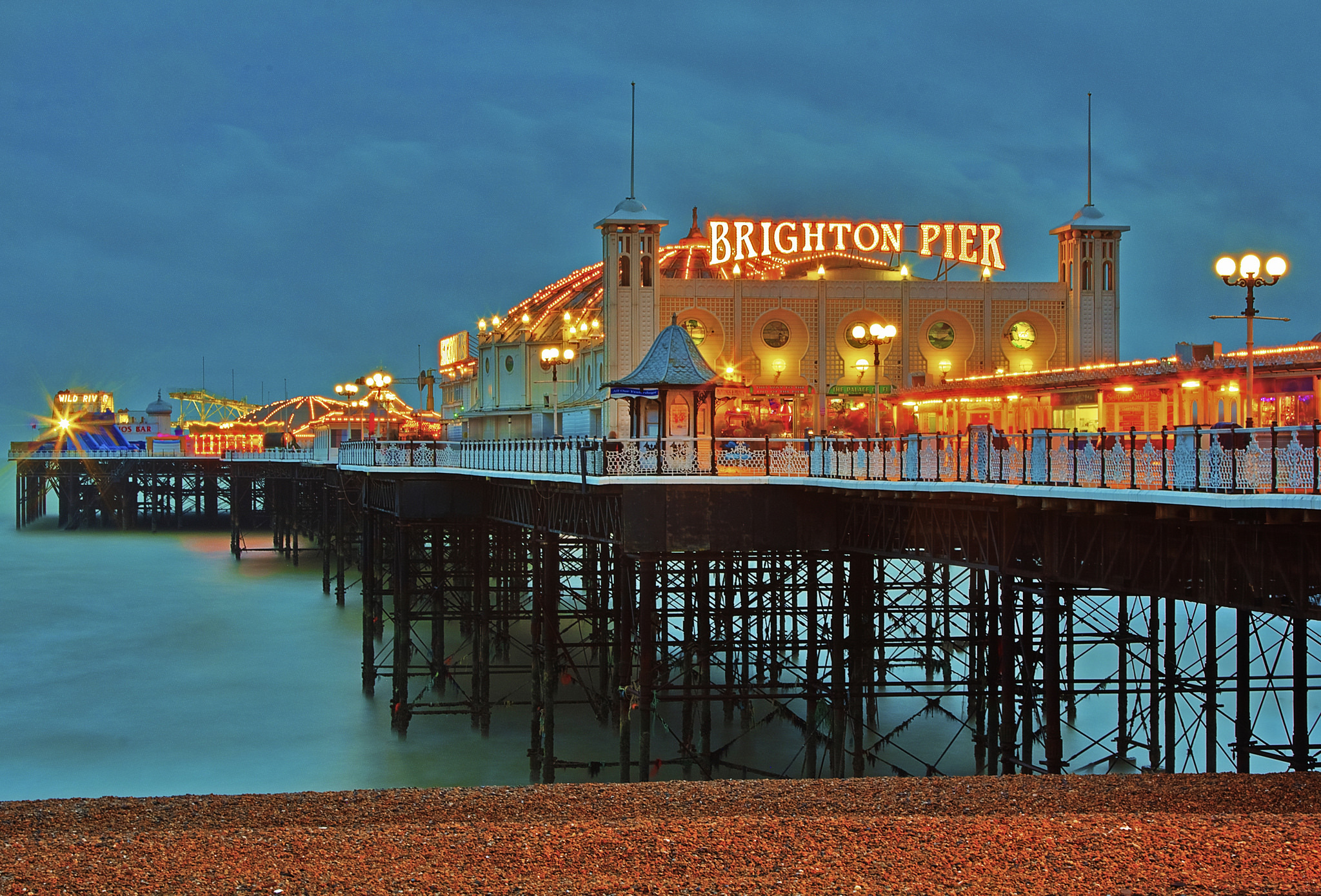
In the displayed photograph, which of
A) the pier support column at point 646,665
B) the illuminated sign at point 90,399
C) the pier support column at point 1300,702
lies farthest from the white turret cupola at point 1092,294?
the illuminated sign at point 90,399

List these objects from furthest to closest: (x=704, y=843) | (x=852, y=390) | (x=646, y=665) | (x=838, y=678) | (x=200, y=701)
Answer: (x=852, y=390) → (x=200, y=701) → (x=838, y=678) → (x=646, y=665) → (x=704, y=843)

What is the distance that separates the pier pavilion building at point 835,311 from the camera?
41.2 m

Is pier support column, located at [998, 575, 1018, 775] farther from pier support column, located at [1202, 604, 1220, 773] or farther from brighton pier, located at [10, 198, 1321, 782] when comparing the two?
pier support column, located at [1202, 604, 1220, 773]

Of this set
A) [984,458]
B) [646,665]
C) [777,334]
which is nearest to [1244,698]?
[984,458]

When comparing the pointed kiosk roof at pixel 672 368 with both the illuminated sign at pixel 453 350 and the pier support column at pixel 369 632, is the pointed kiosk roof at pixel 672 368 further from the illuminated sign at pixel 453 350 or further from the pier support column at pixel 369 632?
the illuminated sign at pixel 453 350

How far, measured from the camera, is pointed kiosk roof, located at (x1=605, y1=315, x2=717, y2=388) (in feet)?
87.5

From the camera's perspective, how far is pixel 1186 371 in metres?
28.3

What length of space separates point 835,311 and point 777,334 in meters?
2.03

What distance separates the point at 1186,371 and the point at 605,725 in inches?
623

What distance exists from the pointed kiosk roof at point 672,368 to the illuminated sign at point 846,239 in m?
16.1

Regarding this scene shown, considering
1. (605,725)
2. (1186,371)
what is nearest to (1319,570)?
(1186,371)

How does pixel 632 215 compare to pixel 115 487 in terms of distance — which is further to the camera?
pixel 115 487

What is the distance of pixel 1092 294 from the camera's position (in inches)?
1673

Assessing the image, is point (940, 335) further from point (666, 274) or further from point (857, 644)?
point (857, 644)
